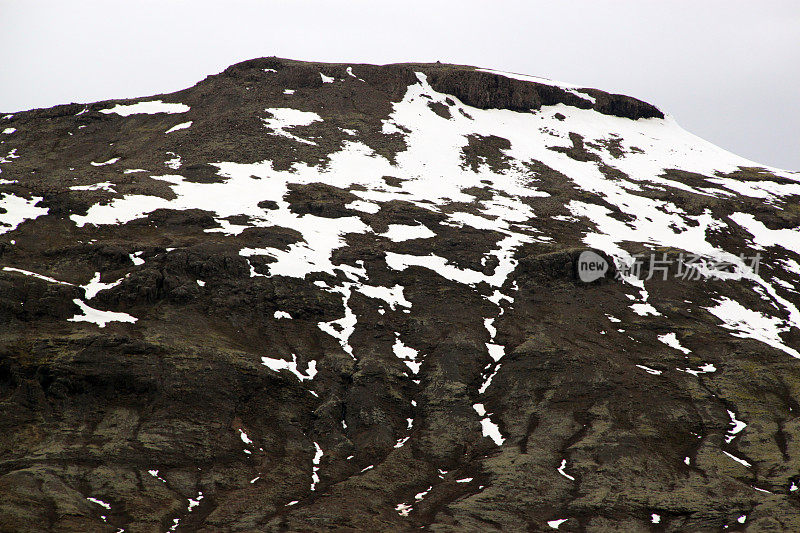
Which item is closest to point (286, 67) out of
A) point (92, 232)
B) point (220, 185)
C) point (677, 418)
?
point (220, 185)

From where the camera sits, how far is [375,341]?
56.9m

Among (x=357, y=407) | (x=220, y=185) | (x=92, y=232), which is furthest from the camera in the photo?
(x=220, y=185)

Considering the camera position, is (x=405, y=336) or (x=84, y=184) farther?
(x=84, y=184)

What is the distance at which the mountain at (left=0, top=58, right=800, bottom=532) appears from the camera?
4028cm

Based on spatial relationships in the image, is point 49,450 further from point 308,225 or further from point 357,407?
point 308,225

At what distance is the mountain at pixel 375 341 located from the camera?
40281 mm

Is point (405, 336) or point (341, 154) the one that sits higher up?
point (341, 154)

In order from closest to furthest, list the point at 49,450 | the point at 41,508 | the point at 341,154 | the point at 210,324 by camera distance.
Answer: the point at 41,508
the point at 49,450
the point at 210,324
the point at 341,154

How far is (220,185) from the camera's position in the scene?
82.9m

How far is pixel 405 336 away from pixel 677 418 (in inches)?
938

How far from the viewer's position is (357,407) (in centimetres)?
4944

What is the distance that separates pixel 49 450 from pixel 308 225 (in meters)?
40.0

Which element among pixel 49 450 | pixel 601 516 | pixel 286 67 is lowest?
pixel 601 516

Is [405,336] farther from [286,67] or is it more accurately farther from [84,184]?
[286,67]
